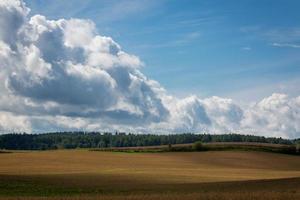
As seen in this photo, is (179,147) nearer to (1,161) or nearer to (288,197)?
(1,161)

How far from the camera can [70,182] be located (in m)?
49.3

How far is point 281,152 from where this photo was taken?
407 feet

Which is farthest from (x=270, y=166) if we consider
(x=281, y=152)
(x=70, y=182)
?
(x=70, y=182)

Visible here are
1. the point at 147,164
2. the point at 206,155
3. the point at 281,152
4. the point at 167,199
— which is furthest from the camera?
the point at 281,152

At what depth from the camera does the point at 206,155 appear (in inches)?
4471

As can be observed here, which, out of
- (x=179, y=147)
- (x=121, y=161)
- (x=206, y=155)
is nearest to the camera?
(x=121, y=161)

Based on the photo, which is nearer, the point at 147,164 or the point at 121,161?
the point at 147,164

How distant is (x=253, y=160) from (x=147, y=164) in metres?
23.7

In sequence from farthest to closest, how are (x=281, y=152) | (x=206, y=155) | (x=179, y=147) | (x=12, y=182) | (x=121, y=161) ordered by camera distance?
1. (x=179, y=147)
2. (x=281, y=152)
3. (x=206, y=155)
4. (x=121, y=161)
5. (x=12, y=182)

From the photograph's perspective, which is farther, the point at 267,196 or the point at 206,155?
the point at 206,155

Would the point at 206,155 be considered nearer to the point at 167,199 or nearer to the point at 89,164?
the point at 89,164

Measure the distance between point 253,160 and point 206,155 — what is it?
12118 millimetres

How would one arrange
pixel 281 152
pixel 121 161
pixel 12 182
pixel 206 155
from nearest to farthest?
pixel 12 182 < pixel 121 161 < pixel 206 155 < pixel 281 152

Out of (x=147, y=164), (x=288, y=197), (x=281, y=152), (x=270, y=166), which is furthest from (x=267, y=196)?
(x=281, y=152)
